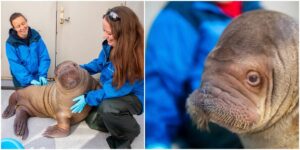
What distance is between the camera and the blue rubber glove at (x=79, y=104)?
7.26 ft

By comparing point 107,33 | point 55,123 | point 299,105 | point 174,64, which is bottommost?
point 55,123

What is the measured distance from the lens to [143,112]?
7.39 ft

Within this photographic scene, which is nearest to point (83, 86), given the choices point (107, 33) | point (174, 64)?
point (107, 33)

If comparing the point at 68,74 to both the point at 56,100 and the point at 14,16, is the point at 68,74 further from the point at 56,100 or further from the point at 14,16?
the point at 14,16

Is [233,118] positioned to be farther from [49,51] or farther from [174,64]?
[49,51]

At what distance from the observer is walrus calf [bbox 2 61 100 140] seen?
2201mm

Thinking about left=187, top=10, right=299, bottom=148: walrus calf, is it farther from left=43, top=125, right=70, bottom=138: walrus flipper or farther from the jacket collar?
left=43, top=125, right=70, bottom=138: walrus flipper

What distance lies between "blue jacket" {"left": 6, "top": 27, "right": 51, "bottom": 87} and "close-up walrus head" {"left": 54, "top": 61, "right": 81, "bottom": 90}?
7 cm

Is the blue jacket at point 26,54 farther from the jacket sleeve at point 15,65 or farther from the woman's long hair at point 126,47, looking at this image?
the woman's long hair at point 126,47

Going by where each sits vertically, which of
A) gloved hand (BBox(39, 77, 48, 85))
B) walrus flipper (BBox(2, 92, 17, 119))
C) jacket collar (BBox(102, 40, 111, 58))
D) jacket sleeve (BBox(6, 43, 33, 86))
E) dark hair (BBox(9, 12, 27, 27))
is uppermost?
dark hair (BBox(9, 12, 27, 27))

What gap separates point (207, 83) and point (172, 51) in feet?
0.88

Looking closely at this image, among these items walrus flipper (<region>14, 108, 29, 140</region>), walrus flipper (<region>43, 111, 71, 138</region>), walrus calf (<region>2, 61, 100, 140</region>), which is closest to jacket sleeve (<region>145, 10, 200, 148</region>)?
walrus calf (<region>2, 61, 100, 140</region>)

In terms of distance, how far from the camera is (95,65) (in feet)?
7.24

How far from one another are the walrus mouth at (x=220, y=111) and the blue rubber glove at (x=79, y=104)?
0.60 m
